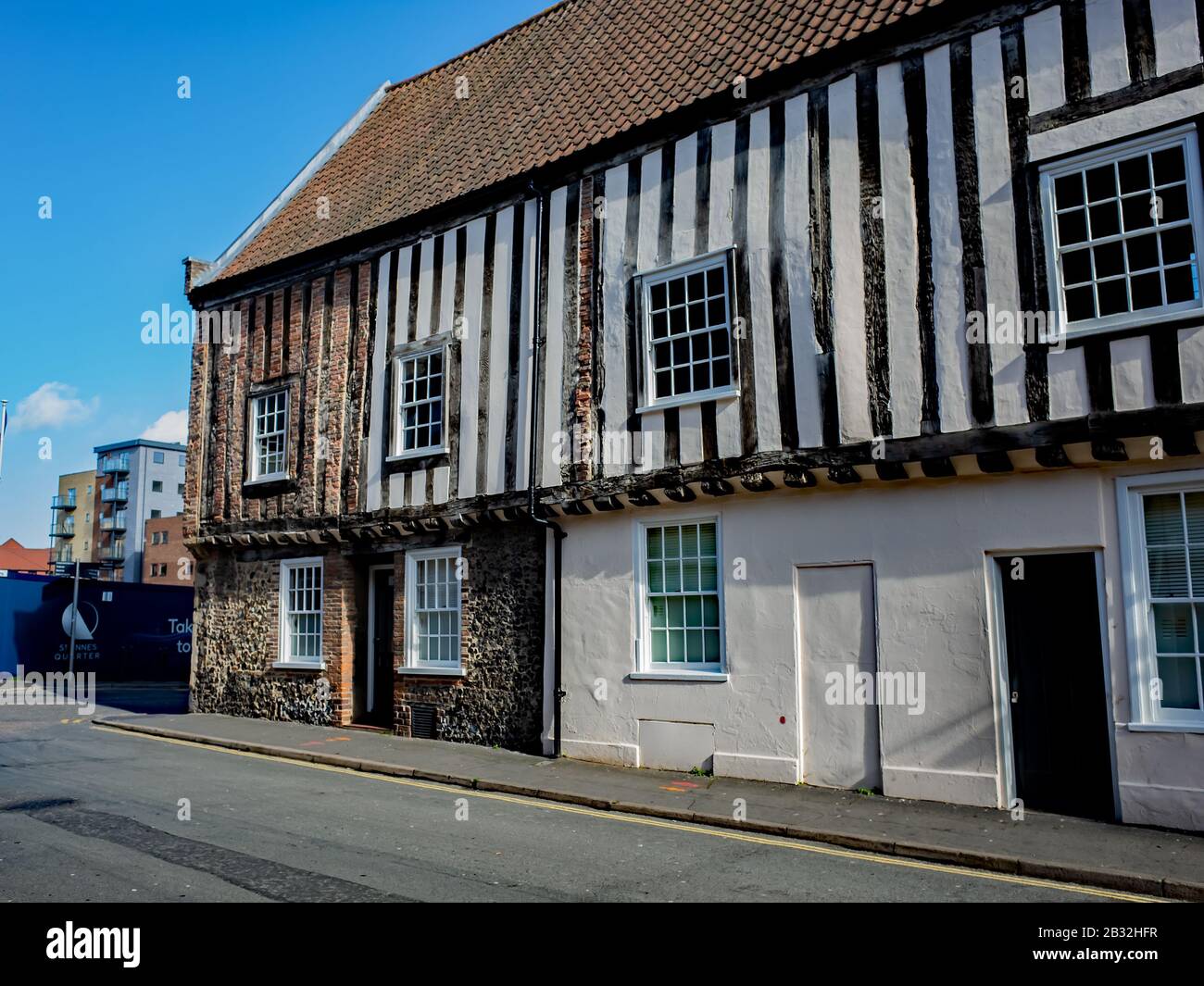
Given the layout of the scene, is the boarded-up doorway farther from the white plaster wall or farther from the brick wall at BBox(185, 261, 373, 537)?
the brick wall at BBox(185, 261, 373, 537)

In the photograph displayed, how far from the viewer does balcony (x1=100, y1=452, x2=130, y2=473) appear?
296 feet

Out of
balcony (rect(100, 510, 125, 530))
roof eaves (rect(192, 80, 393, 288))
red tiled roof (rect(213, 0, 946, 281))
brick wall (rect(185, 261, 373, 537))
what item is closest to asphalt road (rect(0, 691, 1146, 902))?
brick wall (rect(185, 261, 373, 537))

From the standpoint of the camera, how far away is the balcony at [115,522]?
89.4m

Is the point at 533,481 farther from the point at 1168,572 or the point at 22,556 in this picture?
the point at 22,556

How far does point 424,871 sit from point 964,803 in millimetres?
5571

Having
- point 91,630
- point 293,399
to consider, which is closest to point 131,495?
point 91,630

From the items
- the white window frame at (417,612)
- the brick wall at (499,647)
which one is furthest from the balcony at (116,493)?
the brick wall at (499,647)

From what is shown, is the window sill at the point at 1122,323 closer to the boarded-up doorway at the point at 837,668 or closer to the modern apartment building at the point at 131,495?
the boarded-up doorway at the point at 837,668

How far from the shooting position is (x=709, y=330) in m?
12.2

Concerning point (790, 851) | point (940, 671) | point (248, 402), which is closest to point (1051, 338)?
point (940, 671)

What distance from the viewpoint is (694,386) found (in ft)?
40.2

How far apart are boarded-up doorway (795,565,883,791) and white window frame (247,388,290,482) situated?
35.4 feet

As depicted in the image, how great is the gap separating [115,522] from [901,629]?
93.4 m

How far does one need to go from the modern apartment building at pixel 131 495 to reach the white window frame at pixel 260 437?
7803 centimetres
